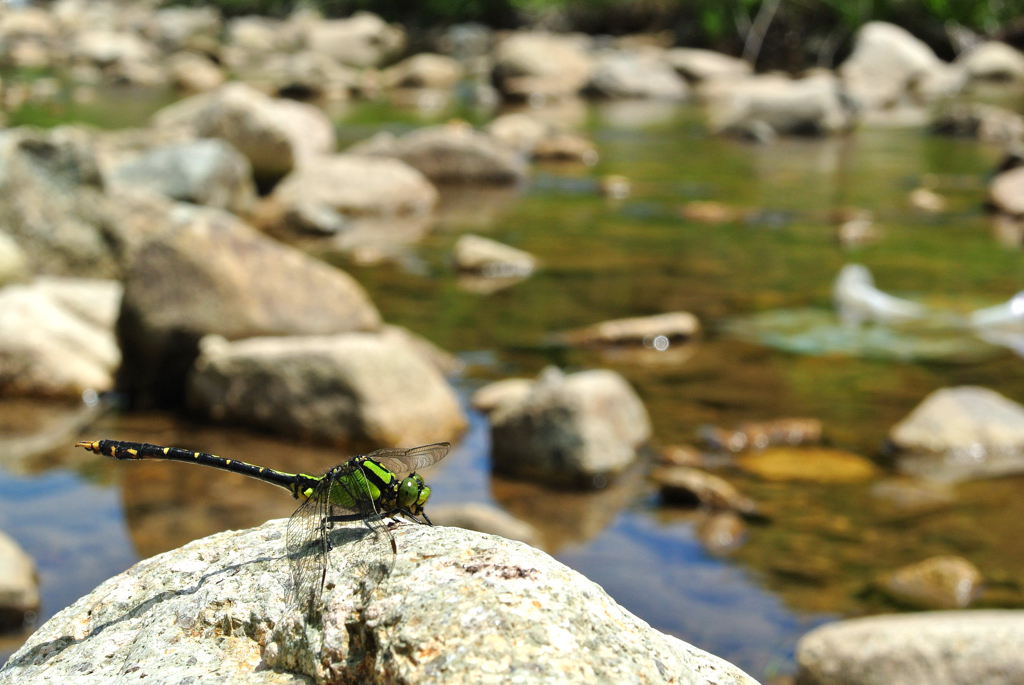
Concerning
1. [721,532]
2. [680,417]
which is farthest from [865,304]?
[721,532]

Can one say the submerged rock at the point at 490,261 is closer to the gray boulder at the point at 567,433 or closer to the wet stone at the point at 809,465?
the gray boulder at the point at 567,433

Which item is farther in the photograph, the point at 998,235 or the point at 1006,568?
the point at 998,235

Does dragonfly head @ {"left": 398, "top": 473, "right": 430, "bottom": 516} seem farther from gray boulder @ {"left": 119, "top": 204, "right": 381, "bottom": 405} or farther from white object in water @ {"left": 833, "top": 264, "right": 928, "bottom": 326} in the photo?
white object in water @ {"left": 833, "top": 264, "right": 928, "bottom": 326}

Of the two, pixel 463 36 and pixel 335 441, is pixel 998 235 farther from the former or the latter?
pixel 463 36

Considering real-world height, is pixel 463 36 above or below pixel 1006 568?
below

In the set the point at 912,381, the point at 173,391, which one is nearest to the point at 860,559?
the point at 912,381

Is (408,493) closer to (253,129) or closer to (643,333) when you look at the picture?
(643,333)

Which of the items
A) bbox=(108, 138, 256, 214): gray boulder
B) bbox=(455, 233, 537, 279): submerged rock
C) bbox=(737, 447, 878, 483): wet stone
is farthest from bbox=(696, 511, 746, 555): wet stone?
bbox=(108, 138, 256, 214): gray boulder
